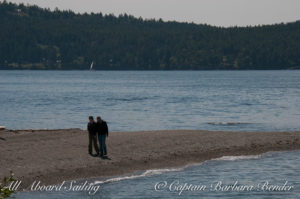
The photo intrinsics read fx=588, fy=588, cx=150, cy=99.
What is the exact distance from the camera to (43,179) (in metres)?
27.7

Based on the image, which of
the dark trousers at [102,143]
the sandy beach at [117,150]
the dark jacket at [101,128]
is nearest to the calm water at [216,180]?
the sandy beach at [117,150]

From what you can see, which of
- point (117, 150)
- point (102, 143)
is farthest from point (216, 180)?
point (117, 150)

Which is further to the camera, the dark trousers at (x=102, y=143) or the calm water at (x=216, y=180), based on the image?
the dark trousers at (x=102, y=143)

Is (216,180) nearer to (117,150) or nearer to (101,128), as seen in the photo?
(101,128)

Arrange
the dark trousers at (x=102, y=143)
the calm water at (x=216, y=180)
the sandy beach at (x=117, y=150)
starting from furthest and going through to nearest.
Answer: the dark trousers at (x=102, y=143) < the sandy beach at (x=117, y=150) < the calm water at (x=216, y=180)

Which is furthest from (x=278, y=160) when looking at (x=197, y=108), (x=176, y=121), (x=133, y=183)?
(x=197, y=108)

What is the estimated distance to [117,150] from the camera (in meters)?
34.0

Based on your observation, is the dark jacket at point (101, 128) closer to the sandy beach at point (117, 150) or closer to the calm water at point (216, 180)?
the sandy beach at point (117, 150)

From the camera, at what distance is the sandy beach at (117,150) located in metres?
29.2

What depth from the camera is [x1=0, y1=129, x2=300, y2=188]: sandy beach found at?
2917 centimetres

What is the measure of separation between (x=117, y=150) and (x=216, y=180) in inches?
266

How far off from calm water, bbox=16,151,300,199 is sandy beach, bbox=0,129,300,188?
1368 mm

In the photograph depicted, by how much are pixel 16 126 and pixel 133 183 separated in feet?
108

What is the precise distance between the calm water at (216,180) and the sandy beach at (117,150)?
1.37 metres
